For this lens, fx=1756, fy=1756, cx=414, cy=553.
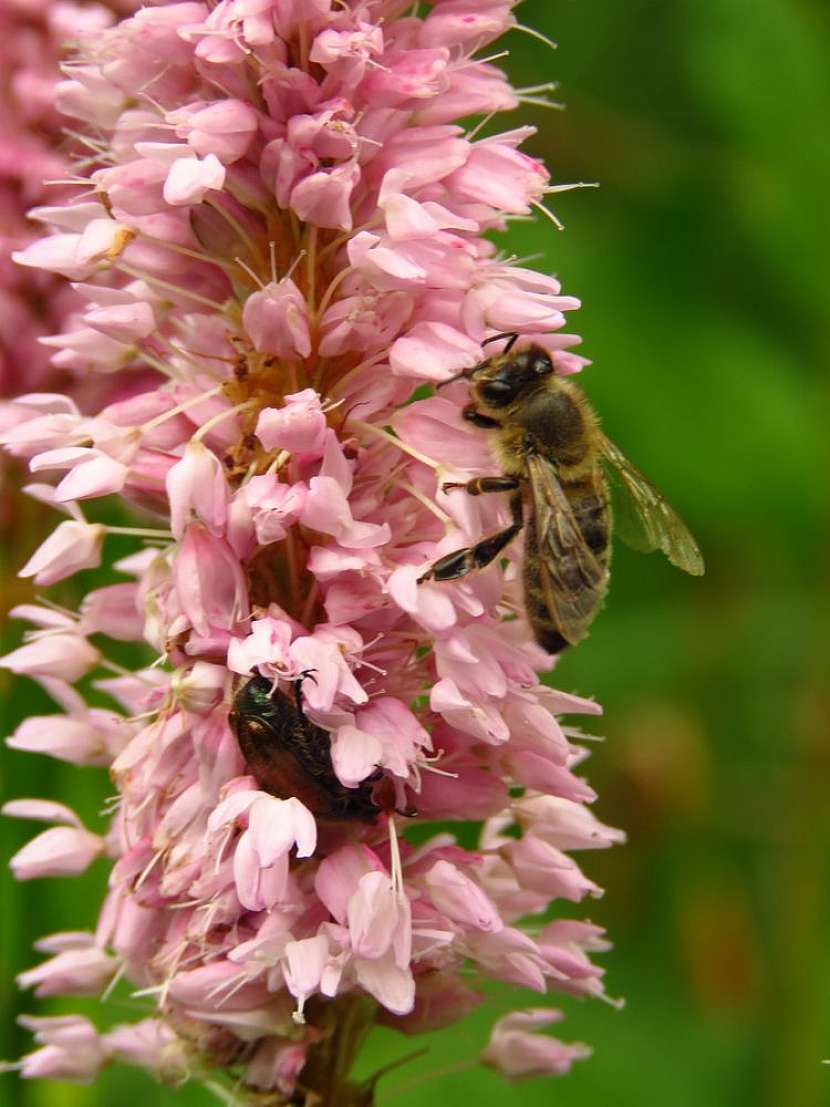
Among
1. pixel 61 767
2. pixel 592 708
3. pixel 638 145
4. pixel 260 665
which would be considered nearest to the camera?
pixel 260 665

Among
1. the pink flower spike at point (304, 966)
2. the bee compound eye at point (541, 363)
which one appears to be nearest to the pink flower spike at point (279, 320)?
the bee compound eye at point (541, 363)

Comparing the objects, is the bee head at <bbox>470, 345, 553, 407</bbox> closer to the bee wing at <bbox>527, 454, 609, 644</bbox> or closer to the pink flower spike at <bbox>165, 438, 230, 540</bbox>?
the bee wing at <bbox>527, 454, 609, 644</bbox>

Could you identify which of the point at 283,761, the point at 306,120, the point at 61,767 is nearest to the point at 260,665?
the point at 283,761

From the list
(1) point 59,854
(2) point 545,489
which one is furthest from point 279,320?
(1) point 59,854

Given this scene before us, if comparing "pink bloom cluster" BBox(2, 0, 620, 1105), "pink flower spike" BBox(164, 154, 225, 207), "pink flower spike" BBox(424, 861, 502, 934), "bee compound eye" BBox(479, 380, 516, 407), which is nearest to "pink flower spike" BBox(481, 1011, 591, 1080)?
"pink bloom cluster" BBox(2, 0, 620, 1105)

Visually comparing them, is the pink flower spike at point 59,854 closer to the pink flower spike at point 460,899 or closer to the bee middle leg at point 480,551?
the pink flower spike at point 460,899

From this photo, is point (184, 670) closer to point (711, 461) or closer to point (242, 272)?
point (242, 272)
